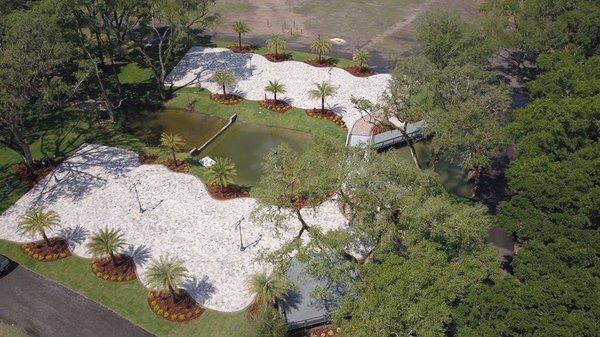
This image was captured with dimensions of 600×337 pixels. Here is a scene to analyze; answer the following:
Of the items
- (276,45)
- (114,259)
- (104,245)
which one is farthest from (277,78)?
(104,245)

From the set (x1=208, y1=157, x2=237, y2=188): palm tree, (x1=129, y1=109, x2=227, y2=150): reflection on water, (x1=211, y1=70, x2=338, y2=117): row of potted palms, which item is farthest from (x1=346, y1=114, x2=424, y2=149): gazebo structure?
(x1=129, y1=109, x2=227, y2=150): reflection on water

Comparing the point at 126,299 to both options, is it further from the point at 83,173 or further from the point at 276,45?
the point at 276,45

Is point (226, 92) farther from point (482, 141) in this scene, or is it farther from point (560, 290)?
point (560, 290)

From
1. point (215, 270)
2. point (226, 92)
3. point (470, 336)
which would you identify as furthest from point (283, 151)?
point (226, 92)

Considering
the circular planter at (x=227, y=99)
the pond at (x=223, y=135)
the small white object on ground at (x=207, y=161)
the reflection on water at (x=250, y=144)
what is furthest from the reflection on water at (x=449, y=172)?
the circular planter at (x=227, y=99)

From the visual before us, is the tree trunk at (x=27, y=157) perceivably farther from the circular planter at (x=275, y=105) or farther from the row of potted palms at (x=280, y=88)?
the circular planter at (x=275, y=105)

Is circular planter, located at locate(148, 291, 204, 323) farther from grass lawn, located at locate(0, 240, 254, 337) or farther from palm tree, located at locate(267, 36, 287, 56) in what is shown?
palm tree, located at locate(267, 36, 287, 56)
